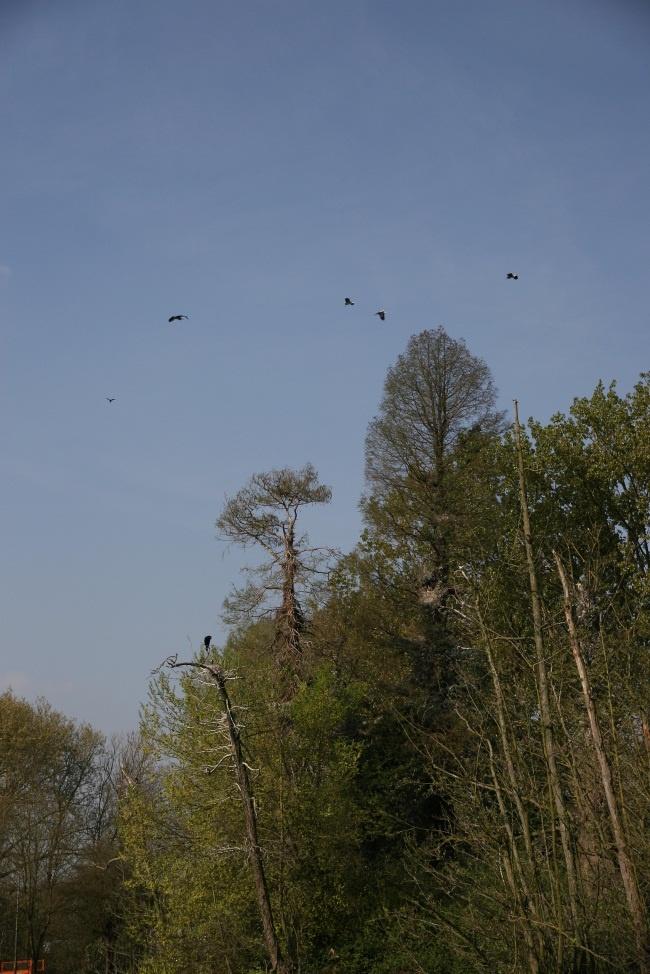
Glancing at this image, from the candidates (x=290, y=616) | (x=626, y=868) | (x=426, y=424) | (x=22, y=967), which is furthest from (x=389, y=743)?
(x=626, y=868)

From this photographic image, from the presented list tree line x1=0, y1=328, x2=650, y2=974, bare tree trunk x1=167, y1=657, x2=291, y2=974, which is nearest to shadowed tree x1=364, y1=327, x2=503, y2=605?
tree line x1=0, y1=328, x2=650, y2=974

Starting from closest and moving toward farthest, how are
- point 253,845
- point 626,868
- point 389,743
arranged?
1. point 626,868
2. point 253,845
3. point 389,743

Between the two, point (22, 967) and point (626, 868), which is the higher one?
point (626, 868)

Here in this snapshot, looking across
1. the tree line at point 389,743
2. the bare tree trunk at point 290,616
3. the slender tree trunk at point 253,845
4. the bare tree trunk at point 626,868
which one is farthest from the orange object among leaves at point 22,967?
the bare tree trunk at point 626,868

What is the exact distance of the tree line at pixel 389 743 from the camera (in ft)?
28.9

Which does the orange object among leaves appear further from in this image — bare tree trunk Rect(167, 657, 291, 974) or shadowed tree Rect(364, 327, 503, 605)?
bare tree trunk Rect(167, 657, 291, 974)

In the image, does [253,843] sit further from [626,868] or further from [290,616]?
[290,616]

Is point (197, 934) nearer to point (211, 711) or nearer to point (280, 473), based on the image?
point (211, 711)

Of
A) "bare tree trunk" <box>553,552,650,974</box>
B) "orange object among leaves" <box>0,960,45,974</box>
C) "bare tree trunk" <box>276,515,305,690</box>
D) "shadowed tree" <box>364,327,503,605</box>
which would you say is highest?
"shadowed tree" <box>364,327,503,605</box>

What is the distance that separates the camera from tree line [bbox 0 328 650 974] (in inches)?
347

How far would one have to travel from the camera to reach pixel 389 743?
27.3 m

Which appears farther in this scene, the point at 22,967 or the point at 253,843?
the point at 22,967

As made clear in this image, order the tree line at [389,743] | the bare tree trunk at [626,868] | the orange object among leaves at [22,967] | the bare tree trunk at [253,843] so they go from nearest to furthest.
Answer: the bare tree trunk at [626,868]
the tree line at [389,743]
the bare tree trunk at [253,843]
the orange object among leaves at [22,967]

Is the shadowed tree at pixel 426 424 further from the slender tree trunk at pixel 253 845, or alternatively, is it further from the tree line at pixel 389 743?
the slender tree trunk at pixel 253 845
